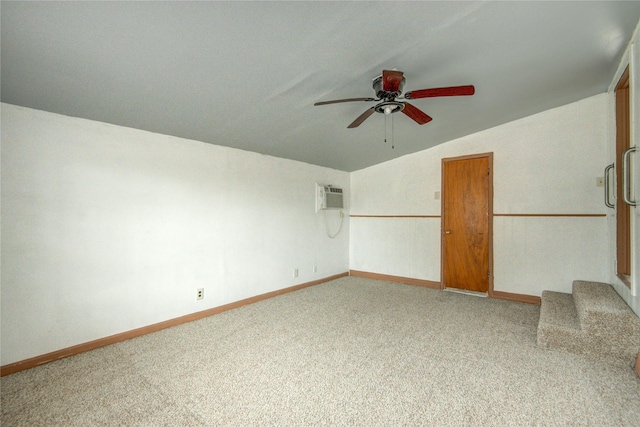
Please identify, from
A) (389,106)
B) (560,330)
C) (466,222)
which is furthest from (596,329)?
(389,106)

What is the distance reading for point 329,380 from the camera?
1.98 meters

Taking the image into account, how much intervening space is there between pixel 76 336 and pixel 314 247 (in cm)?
313

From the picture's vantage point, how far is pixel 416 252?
4746mm

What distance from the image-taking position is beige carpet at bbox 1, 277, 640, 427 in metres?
1.63

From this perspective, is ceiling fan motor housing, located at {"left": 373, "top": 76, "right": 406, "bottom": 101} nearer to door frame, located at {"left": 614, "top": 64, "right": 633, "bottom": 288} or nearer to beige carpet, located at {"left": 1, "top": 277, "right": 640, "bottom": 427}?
beige carpet, located at {"left": 1, "top": 277, "right": 640, "bottom": 427}

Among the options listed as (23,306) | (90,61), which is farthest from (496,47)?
(23,306)

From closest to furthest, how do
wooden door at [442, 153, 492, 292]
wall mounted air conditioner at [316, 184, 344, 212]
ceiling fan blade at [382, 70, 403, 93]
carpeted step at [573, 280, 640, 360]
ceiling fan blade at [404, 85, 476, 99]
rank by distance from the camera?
1. ceiling fan blade at [382, 70, 403, 93]
2. ceiling fan blade at [404, 85, 476, 99]
3. carpeted step at [573, 280, 640, 360]
4. wooden door at [442, 153, 492, 292]
5. wall mounted air conditioner at [316, 184, 344, 212]

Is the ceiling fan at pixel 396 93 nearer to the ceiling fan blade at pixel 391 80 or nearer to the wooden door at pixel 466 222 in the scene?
the ceiling fan blade at pixel 391 80

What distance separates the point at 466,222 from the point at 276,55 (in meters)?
3.66

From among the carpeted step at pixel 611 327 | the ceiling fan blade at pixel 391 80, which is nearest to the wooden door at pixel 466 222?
the carpeted step at pixel 611 327

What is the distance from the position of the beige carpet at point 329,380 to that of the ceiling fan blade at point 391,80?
2092 millimetres

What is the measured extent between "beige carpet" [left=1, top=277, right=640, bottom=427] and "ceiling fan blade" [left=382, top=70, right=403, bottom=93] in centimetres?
209

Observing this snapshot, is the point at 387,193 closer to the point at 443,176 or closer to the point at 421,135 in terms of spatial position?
the point at 443,176

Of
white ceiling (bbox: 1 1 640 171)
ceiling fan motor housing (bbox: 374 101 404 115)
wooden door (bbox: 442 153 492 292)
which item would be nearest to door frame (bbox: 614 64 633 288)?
white ceiling (bbox: 1 1 640 171)
